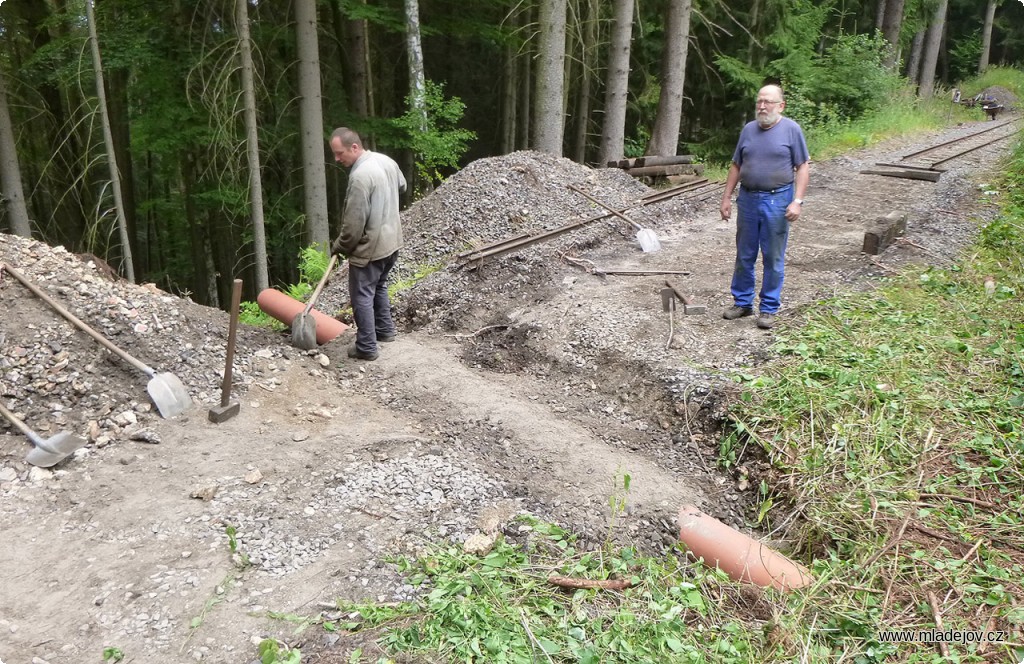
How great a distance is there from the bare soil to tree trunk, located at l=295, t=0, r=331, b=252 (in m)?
5.16

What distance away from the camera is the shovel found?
164 inches

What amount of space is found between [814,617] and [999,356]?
2980 millimetres

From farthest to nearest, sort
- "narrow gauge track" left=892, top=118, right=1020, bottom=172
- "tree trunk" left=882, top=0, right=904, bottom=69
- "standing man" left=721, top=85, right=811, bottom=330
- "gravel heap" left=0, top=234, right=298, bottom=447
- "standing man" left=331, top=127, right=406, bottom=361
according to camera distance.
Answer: "tree trunk" left=882, top=0, right=904, bottom=69, "narrow gauge track" left=892, top=118, right=1020, bottom=172, "standing man" left=331, top=127, right=406, bottom=361, "standing man" left=721, top=85, right=811, bottom=330, "gravel heap" left=0, top=234, right=298, bottom=447

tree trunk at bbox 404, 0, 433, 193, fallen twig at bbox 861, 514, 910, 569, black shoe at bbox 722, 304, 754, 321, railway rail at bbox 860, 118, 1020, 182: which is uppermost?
tree trunk at bbox 404, 0, 433, 193

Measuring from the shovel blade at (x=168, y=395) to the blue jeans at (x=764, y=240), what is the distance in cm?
476

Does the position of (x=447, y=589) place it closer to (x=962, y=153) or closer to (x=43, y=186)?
(x=962, y=153)

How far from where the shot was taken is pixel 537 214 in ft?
29.8

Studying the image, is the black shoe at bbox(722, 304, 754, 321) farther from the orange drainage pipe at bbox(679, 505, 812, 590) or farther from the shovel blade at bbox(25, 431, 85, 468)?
the shovel blade at bbox(25, 431, 85, 468)

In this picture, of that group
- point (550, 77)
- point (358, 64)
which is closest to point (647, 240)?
point (550, 77)

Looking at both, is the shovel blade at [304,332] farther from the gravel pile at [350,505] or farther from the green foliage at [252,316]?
the green foliage at [252,316]

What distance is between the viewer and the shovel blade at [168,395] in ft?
15.6

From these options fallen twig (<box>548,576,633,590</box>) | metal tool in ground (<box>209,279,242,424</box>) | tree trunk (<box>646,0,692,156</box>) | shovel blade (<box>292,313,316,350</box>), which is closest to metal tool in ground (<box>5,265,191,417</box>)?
metal tool in ground (<box>209,279,242,424</box>)

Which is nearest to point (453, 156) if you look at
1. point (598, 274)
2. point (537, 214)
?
point (537, 214)

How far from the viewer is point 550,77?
37.7ft
